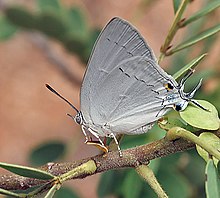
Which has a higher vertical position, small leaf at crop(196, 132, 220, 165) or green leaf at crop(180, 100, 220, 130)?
green leaf at crop(180, 100, 220, 130)

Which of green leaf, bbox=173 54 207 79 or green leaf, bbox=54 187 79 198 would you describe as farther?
green leaf, bbox=54 187 79 198

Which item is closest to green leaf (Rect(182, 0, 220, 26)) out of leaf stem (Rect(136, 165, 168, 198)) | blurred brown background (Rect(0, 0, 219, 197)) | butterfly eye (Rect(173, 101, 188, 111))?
butterfly eye (Rect(173, 101, 188, 111))

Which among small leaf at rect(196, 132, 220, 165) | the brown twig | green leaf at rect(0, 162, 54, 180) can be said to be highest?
green leaf at rect(0, 162, 54, 180)

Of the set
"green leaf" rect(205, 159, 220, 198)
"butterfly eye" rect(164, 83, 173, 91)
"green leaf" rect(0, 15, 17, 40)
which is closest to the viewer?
"green leaf" rect(205, 159, 220, 198)

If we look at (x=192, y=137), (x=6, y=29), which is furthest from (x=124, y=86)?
(x=6, y=29)

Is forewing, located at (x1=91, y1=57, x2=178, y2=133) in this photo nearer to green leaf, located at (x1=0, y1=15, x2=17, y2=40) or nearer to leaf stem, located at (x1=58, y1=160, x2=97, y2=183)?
leaf stem, located at (x1=58, y1=160, x2=97, y2=183)

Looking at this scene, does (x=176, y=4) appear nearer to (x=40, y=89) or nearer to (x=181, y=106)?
(x=181, y=106)

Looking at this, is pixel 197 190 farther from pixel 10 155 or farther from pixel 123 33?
pixel 10 155
